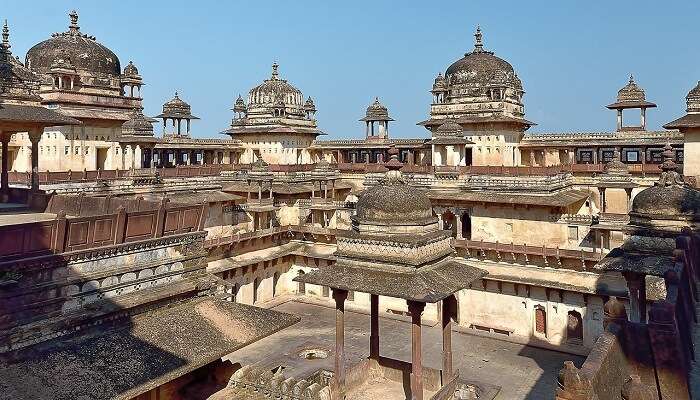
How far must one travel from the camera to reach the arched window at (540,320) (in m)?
31.1

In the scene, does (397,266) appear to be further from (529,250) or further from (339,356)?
(529,250)

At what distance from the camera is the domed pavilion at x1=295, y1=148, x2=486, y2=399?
640 inches

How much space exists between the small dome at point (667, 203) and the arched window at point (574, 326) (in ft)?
49.8

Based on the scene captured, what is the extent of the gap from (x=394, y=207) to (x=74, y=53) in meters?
35.3

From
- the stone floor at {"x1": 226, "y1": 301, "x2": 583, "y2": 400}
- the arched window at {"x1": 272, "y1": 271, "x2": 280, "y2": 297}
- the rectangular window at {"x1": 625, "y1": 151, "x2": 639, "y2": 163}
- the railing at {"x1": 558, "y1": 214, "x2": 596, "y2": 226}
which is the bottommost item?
the stone floor at {"x1": 226, "y1": 301, "x2": 583, "y2": 400}

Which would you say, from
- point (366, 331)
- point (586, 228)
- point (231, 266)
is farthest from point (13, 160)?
point (586, 228)

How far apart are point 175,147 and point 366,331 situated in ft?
93.7

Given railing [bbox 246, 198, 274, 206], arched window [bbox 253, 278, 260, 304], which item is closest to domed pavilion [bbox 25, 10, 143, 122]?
railing [bbox 246, 198, 274, 206]

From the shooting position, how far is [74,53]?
43219 millimetres

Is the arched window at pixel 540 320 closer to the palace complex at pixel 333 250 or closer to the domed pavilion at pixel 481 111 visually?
the palace complex at pixel 333 250

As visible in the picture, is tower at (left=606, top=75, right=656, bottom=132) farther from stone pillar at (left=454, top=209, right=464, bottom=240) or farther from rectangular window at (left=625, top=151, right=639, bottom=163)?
stone pillar at (left=454, top=209, right=464, bottom=240)

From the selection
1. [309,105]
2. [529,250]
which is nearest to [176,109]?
[309,105]

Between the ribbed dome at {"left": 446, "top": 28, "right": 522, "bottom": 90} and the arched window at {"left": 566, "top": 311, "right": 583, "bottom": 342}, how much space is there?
22.8 meters

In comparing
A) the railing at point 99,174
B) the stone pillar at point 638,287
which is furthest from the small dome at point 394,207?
the railing at point 99,174
